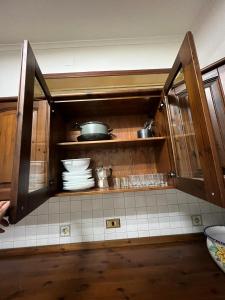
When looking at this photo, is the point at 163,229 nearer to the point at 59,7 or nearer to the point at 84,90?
the point at 84,90

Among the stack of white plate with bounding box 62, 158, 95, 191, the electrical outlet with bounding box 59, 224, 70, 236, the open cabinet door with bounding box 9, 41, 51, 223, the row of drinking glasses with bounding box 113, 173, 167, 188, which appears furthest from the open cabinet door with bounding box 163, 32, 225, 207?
the electrical outlet with bounding box 59, 224, 70, 236

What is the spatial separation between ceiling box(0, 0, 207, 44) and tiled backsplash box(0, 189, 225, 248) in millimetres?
1242

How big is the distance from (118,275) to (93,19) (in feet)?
5.27

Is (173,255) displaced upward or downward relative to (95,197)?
downward

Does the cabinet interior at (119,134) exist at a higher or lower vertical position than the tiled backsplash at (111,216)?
higher

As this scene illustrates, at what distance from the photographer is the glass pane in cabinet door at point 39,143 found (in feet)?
2.32

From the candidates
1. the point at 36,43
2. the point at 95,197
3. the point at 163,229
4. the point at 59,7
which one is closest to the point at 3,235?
the point at 95,197

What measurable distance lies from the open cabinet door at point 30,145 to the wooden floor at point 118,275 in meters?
0.43

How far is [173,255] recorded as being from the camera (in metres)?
1.00

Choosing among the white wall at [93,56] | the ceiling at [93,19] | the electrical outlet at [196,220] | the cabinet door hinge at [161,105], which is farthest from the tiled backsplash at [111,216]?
the ceiling at [93,19]

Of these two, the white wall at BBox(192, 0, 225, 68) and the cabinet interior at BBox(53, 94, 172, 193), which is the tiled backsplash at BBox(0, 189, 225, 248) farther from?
the white wall at BBox(192, 0, 225, 68)

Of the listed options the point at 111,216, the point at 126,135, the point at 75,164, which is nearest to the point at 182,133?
the point at 126,135

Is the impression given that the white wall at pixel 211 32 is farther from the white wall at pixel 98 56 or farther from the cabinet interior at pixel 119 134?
the cabinet interior at pixel 119 134

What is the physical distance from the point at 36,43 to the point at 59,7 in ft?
1.19
